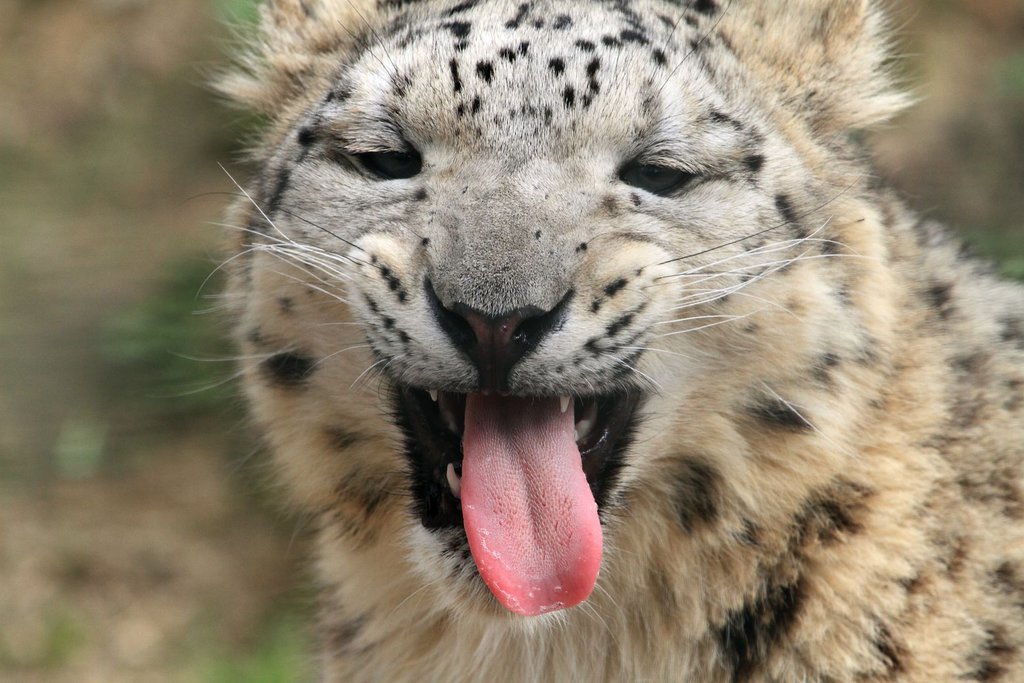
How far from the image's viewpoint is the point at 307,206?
4027 millimetres

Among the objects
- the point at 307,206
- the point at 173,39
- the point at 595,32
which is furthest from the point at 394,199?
the point at 173,39

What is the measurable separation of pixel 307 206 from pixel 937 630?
7.40 feet

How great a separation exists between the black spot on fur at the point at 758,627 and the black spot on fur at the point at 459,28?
188cm

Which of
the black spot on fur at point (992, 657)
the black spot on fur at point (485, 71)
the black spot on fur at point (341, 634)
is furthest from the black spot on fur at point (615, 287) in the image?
the black spot on fur at point (341, 634)

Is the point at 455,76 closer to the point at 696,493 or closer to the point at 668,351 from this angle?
the point at 668,351

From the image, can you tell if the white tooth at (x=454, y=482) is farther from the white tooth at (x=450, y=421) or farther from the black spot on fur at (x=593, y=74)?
the black spot on fur at (x=593, y=74)

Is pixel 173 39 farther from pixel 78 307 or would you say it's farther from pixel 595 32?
pixel 595 32

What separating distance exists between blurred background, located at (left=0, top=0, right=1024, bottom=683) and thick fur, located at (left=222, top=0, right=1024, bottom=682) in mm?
3343

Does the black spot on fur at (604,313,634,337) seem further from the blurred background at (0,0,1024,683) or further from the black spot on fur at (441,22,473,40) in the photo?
the blurred background at (0,0,1024,683)

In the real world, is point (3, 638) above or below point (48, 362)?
below

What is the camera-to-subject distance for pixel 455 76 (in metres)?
3.79

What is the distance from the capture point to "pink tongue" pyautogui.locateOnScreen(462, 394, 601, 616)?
3.55 m

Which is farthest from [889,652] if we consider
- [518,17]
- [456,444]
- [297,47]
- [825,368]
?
[297,47]

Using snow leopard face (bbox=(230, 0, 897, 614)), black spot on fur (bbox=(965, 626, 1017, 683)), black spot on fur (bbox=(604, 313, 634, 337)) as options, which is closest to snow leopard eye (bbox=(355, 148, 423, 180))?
snow leopard face (bbox=(230, 0, 897, 614))
